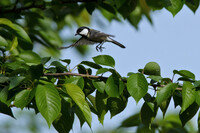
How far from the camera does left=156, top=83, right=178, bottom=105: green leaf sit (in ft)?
6.67

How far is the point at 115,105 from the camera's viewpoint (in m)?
2.22

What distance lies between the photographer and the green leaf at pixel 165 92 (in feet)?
6.67

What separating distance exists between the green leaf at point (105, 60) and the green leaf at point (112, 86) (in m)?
0.11

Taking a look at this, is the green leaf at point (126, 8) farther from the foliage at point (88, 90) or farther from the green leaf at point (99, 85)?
the green leaf at point (99, 85)

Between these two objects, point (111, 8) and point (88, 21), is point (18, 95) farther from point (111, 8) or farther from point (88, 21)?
point (88, 21)

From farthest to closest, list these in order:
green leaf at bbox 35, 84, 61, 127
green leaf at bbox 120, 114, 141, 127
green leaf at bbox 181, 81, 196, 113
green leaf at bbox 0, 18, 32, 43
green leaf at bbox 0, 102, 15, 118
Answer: green leaf at bbox 120, 114, 141, 127 → green leaf at bbox 0, 18, 32, 43 → green leaf at bbox 0, 102, 15, 118 → green leaf at bbox 181, 81, 196, 113 → green leaf at bbox 35, 84, 61, 127

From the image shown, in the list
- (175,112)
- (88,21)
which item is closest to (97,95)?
(175,112)

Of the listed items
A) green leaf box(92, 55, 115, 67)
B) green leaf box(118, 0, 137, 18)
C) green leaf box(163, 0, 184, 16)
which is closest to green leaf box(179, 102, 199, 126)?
green leaf box(92, 55, 115, 67)

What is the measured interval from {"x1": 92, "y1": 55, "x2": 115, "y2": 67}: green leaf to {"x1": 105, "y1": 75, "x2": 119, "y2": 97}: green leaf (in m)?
0.11

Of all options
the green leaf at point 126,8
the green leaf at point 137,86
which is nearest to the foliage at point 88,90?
the green leaf at point 137,86

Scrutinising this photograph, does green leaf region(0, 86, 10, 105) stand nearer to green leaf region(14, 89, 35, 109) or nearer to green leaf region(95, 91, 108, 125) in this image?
green leaf region(14, 89, 35, 109)

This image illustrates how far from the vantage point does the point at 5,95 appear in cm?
204

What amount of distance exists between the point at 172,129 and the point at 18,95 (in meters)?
2.03

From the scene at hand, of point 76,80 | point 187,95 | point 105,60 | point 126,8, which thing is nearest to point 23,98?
point 76,80
